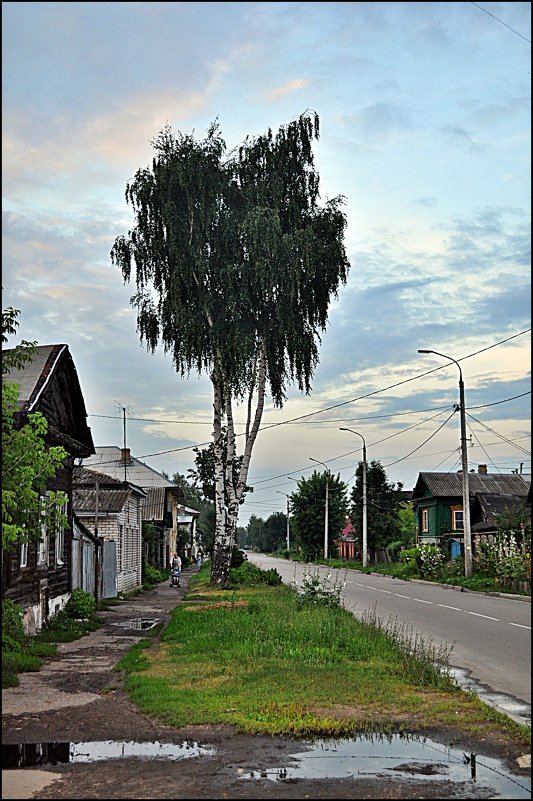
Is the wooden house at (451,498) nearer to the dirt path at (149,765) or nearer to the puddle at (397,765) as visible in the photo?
the dirt path at (149,765)

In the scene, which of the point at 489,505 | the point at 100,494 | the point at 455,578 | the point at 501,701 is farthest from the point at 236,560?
the point at 501,701

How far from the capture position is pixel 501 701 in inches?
417

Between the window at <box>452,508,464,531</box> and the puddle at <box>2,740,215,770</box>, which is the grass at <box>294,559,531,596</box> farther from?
the puddle at <box>2,740,215,770</box>

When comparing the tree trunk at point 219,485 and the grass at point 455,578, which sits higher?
the tree trunk at point 219,485

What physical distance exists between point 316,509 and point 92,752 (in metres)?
70.5

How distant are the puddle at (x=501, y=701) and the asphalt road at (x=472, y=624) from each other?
0.14 m

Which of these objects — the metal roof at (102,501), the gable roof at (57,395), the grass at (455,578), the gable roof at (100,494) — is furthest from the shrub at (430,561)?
the gable roof at (57,395)

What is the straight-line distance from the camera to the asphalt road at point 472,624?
1290 centimetres

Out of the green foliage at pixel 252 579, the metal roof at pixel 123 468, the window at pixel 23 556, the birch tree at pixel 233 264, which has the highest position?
the birch tree at pixel 233 264

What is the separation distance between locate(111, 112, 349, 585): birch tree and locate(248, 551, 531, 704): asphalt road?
6.83 m

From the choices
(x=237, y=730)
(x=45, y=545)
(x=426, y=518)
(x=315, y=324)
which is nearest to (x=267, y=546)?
(x=426, y=518)

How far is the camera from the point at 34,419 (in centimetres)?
1102

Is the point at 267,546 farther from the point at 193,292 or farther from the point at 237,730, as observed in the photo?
the point at 237,730

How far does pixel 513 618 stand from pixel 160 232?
55.2 feet
